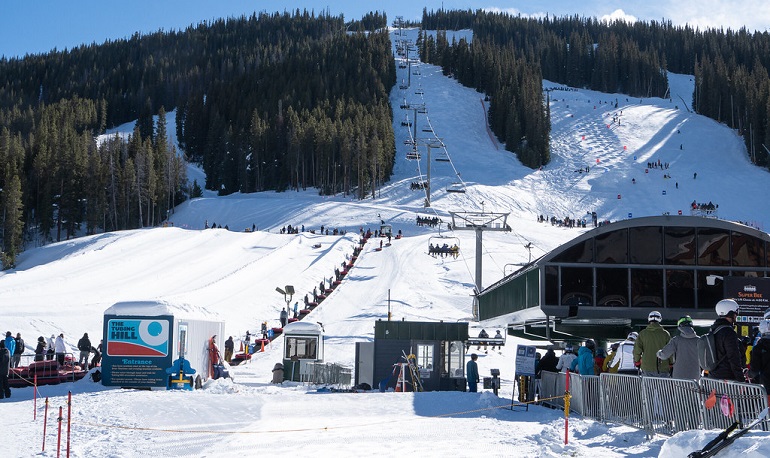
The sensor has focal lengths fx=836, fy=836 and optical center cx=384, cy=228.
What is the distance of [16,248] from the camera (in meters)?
66.4

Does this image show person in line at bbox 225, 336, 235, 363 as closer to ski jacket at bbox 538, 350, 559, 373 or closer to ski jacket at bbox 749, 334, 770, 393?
ski jacket at bbox 538, 350, 559, 373

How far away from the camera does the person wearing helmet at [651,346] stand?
11438 millimetres

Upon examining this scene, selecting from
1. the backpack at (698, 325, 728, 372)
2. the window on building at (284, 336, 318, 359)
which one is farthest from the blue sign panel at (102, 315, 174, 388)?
the backpack at (698, 325, 728, 372)

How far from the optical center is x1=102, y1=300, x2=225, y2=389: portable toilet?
20266 millimetres

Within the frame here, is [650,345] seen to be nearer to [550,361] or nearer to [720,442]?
[720,442]

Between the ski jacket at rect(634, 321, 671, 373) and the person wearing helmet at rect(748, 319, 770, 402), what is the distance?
10.7ft

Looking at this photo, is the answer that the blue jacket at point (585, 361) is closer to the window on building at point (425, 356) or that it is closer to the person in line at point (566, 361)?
the person in line at point (566, 361)

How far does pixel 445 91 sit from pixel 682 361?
12655cm

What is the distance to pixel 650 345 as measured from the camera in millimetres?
11516

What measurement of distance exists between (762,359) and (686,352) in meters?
2.12

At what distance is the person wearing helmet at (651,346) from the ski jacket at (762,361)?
3298 millimetres

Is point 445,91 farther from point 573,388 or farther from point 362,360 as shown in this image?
point 573,388

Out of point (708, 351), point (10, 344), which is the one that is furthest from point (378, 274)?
point (708, 351)

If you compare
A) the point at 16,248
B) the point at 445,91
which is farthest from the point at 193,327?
the point at 445,91
